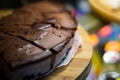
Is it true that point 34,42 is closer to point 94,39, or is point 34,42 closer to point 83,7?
point 94,39

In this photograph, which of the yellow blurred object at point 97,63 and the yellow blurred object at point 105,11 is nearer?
the yellow blurred object at point 97,63

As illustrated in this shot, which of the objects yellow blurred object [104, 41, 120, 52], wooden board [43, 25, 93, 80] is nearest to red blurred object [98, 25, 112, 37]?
yellow blurred object [104, 41, 120, 52]

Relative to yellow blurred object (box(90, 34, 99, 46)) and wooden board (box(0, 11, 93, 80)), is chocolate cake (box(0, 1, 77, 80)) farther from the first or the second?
yellow blurred object (box(90, 34, 99, 46))

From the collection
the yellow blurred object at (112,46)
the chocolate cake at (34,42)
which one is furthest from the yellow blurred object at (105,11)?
the chocolate cake at (34,42)

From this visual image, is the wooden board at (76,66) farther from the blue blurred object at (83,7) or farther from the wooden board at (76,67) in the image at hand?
the blue blurred object at (83,7)

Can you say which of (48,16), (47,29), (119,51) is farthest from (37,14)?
(119,51)

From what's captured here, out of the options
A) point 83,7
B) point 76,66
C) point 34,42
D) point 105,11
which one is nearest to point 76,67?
point 76,66
